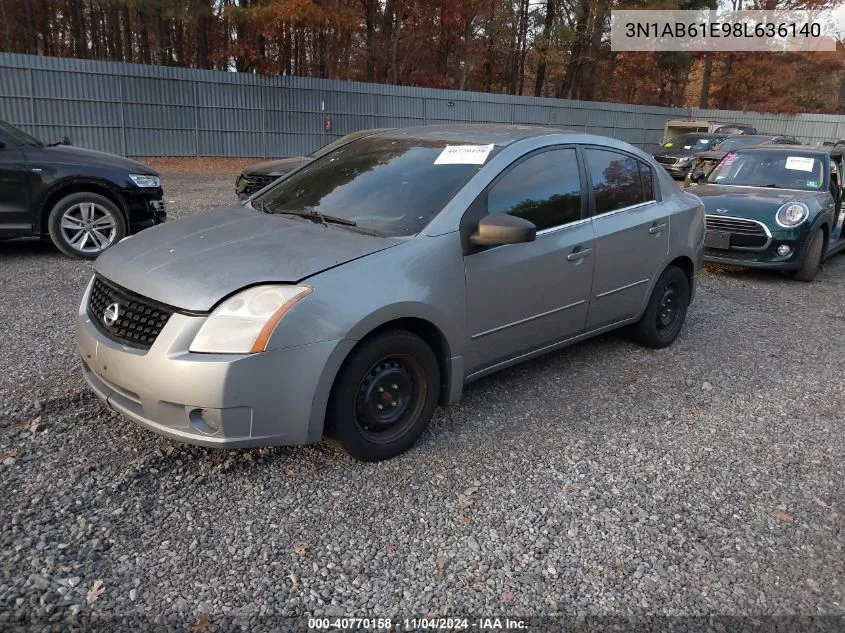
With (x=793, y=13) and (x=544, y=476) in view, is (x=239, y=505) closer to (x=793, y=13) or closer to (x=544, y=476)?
(x=544, y=476)

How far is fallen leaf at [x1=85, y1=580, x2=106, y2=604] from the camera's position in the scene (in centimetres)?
245

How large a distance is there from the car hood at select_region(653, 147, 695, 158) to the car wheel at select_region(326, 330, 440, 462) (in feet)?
62.3

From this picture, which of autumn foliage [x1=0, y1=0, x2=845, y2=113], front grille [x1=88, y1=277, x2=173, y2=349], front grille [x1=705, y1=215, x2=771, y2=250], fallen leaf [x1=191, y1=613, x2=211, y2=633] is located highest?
autumn foliage [x1=0, y1=0, x2=845, y2=113]

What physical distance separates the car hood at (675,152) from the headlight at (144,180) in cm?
1656

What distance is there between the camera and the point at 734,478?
3500 millimetres

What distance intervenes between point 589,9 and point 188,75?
20.5 metres

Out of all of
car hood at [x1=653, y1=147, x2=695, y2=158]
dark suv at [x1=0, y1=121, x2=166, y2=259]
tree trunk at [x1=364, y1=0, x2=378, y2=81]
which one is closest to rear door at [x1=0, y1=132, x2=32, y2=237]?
dark suv at [x1=0, y1=121, x2=166, y2=259]

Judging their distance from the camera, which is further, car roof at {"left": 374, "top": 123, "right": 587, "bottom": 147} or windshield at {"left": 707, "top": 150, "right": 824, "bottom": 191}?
windshield at {"left": 707, "top": 150, "right": 824, "bottom": 191}

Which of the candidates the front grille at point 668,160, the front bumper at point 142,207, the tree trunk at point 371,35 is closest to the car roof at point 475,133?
the front bumper at point 142,207

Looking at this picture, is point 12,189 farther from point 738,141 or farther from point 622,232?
point 738,141

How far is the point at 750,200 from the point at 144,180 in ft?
23.5

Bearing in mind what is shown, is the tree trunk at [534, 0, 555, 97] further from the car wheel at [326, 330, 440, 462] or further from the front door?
the car wheel at [326, 330, 440, 462]

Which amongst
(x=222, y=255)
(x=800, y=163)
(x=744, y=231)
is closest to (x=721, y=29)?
(x=800, y=163)

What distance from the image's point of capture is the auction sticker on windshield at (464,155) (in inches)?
154
